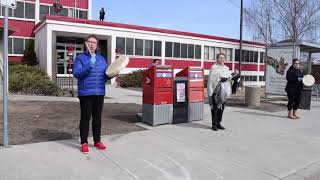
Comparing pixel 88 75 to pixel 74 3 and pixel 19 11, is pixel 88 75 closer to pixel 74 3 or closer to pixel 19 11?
pixel 19 11

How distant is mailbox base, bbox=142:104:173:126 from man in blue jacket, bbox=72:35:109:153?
2.72 meters

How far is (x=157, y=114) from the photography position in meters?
9.28

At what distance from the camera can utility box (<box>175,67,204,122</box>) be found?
396 inches

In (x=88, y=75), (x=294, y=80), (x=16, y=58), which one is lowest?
(x=294, y=80)

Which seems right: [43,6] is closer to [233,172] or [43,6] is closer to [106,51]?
[106,51]

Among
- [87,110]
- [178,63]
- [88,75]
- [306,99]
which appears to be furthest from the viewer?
[178,63]

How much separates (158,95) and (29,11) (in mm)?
24631

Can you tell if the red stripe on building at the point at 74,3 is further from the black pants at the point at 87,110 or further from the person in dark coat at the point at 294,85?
the black pants at the point at 87,110

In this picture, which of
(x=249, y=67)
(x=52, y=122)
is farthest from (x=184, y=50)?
(x=52, y=122)

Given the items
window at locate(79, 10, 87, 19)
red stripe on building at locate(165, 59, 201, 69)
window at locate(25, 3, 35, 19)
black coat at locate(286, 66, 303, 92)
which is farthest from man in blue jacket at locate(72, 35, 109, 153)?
window at locate(79, 10, 87, 19)

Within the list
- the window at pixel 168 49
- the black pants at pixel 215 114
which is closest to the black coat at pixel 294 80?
the black pants at pixel 215 114

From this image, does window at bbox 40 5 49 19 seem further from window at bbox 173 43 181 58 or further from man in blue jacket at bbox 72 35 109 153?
man in blue jacket at bbox 72 35 109 153

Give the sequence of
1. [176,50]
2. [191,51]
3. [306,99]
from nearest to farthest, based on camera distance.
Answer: [306,99] → [176,50] → [191,51]

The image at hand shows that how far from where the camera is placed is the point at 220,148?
7477mm
